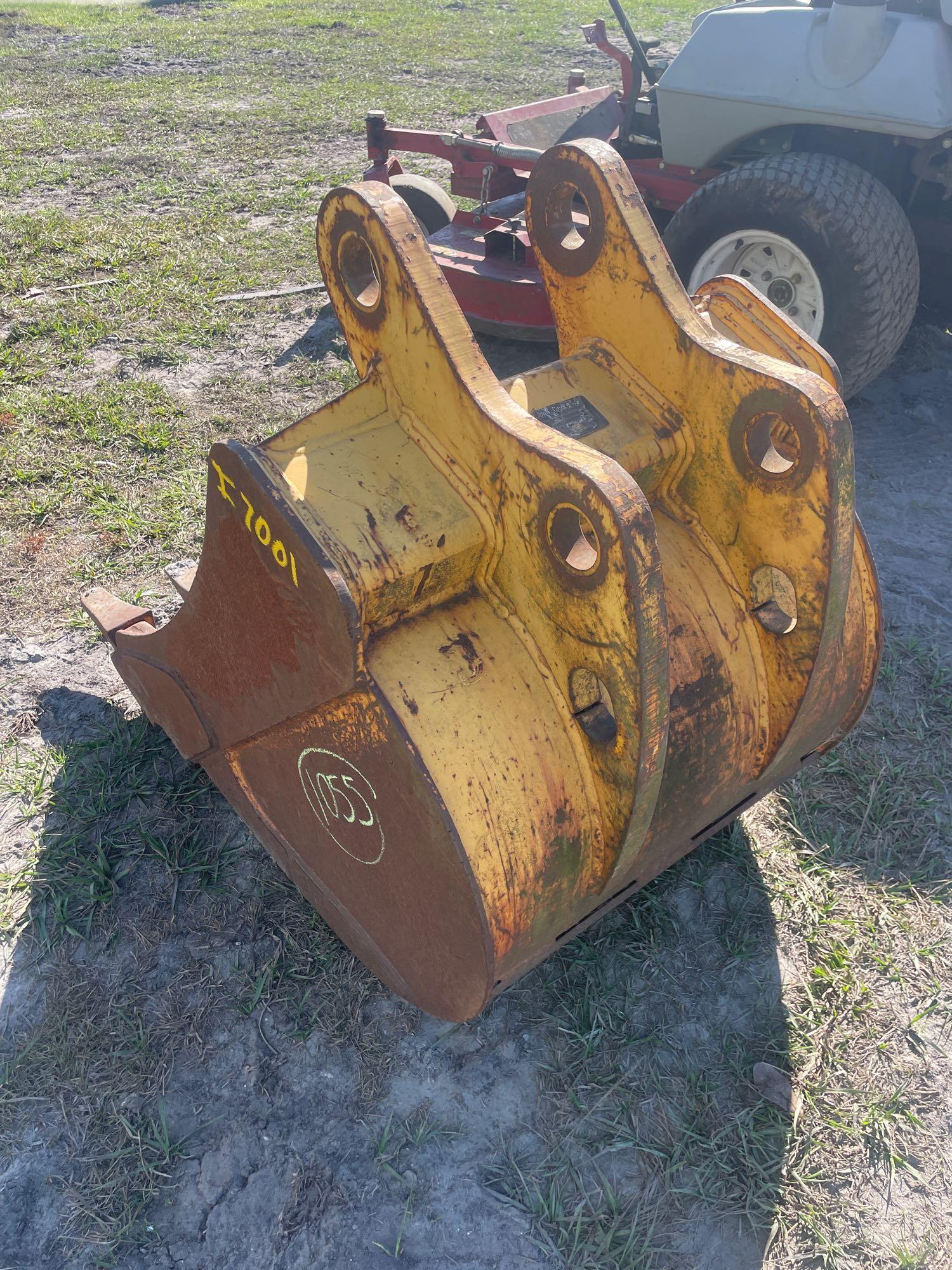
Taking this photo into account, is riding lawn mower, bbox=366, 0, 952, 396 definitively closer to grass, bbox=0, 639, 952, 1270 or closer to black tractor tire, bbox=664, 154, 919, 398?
black tractor tire, bbox=664, 154, 919, 398

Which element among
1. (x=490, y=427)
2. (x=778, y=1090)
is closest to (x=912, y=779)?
(x=778, y=1090)

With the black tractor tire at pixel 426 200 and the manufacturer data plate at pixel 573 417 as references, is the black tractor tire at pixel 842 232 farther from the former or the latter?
the manufacturer data plate at pixel 573 417

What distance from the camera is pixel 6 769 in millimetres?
2963

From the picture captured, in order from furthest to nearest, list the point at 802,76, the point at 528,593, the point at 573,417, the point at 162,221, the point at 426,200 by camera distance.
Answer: the point at 162,221 → the point at 426,200 → the point at 802,76 → the point at 573,417 → the point at 528,593

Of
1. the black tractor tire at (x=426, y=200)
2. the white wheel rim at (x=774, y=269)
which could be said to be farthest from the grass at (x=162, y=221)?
the white wheel rim at (x=774, y=269)

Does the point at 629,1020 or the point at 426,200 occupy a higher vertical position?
the point at 426,200

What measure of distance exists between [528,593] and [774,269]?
329cm

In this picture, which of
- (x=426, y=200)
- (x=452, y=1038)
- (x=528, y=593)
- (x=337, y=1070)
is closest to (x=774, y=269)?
(x=426, y=200)

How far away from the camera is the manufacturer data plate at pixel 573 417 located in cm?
196

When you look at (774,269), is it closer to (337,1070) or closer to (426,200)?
(426,200)

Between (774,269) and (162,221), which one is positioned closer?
(774,269)

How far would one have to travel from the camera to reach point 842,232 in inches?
155

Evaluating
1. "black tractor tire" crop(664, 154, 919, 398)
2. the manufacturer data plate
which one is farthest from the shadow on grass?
"black tractor tire" crop(664, 154, 919, 398)

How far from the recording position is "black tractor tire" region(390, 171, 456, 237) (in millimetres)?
5891
